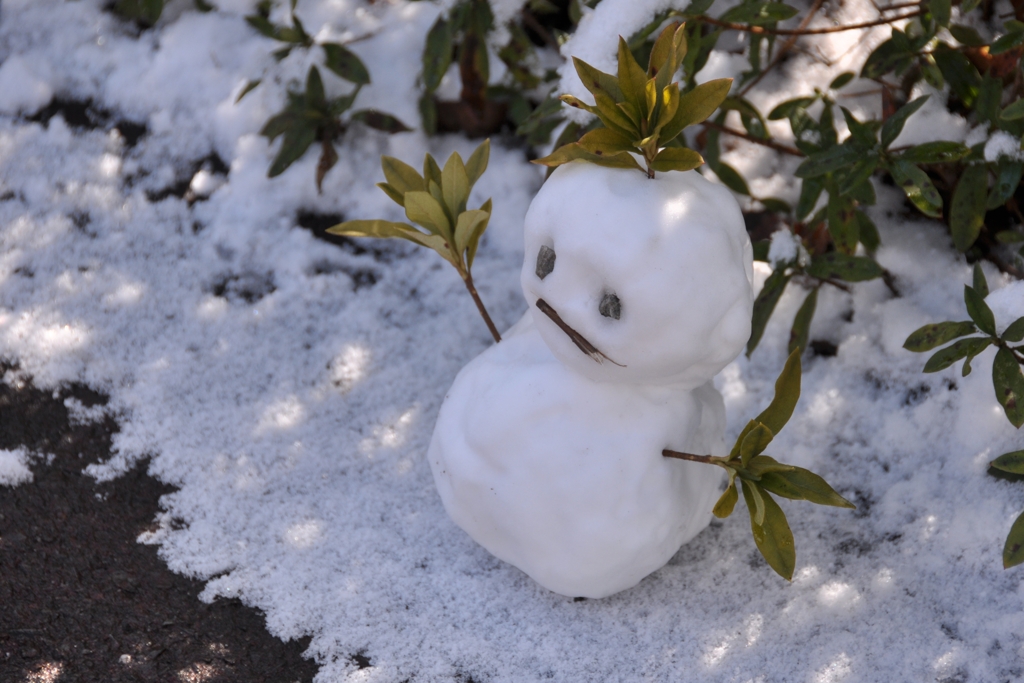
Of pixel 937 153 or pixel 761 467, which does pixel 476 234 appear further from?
pixel 937 153

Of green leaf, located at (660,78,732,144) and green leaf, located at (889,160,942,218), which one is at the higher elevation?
green leaf, located at (660,78,732,144)

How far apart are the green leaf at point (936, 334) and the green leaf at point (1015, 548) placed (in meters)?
0.25

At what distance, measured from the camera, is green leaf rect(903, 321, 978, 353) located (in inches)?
45.7

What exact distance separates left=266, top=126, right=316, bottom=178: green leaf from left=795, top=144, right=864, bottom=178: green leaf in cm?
93

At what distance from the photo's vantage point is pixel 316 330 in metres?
1.53

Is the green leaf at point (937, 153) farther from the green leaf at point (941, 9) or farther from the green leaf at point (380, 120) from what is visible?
the green leaf at point (380, 120)

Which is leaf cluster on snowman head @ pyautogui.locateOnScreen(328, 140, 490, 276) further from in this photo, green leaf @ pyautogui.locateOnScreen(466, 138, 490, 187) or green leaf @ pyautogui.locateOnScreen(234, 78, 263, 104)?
green leaf @ pyautogui.locateOnScreen(234, 78, 263, 104)

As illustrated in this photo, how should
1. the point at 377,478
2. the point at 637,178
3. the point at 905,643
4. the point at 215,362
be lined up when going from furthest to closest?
the point at 215,362, the point at 377,478, the point at 905,643, the point at 637,178

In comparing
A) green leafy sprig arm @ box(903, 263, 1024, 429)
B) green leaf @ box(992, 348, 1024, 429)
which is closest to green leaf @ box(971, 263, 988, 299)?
green leafy sprig arm @ box(903, 263, 1024, 429)

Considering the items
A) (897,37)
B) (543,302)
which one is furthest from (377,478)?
(897,37)

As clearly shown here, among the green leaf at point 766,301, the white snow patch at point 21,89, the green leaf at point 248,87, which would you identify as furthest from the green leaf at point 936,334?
the white snow patch at point 21,89

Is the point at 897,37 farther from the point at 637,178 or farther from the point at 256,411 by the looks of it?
the point at 256,411

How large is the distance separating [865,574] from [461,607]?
1.89 feet

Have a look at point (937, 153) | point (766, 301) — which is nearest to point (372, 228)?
point (766, 301)
